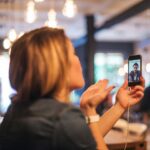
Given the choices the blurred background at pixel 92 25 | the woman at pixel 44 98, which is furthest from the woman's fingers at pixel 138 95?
the blurred background at pixel 92 25

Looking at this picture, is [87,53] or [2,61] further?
[87,53]

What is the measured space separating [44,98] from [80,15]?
720cm

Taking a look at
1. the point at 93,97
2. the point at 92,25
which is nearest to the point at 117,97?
the point at 93,97

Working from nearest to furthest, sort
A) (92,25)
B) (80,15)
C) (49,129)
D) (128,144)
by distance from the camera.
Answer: (49,129) → (128,144) → (80,15) → (92,25)

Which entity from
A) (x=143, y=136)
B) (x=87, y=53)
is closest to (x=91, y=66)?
(x=87, y=53)

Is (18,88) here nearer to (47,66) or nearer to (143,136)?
(47,66)

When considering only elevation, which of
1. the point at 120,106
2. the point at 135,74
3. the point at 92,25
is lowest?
the point at 120,106

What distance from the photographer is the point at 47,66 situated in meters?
0.77

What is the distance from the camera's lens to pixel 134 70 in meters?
1.17

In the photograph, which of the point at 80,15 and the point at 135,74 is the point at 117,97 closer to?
the point at 135,74

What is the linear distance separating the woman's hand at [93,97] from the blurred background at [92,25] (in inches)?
108

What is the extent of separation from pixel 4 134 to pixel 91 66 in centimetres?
719

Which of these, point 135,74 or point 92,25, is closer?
point 135,74

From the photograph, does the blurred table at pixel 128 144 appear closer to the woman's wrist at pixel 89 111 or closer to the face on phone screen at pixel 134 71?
the face on phone screen at pixel 134 71
